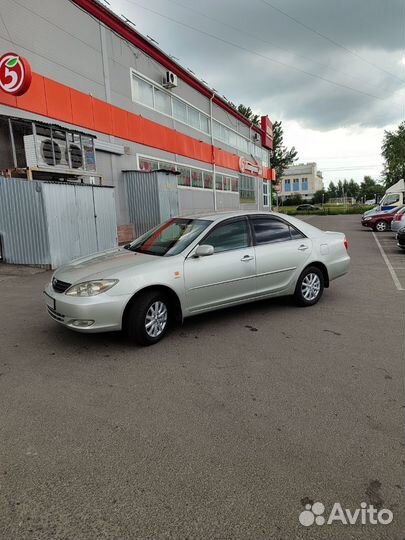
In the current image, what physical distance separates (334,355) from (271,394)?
3.89 ft

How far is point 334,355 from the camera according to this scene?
4141 mm

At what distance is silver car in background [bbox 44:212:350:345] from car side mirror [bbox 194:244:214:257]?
0.04 feet

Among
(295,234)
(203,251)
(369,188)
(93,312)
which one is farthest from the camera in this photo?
(369,188)

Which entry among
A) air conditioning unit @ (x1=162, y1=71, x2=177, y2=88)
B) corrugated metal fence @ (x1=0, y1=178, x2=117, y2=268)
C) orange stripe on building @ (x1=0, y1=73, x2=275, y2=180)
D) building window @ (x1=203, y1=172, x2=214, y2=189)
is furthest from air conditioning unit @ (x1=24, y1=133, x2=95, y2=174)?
building window @ (x1=203, y1=172, x2=214, y2=189)

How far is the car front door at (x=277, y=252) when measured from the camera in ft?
17.9

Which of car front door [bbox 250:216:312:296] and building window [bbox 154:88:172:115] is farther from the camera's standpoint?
building window [bbox 154:88:172:115]

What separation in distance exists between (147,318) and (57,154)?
7.81m

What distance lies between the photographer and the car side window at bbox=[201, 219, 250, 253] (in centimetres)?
509

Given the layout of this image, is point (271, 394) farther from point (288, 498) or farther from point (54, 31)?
point (54, 31)

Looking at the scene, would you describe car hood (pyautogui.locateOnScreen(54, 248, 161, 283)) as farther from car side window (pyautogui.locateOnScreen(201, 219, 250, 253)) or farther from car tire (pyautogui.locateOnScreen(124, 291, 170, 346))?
car side window (pyautogui.locateOnScreen(201, 219, 250, 253))

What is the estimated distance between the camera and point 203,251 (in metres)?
4.74

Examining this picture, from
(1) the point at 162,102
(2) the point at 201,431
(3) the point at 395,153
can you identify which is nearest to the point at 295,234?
(2) the point at 201,431

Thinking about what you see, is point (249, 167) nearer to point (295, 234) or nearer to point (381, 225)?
point (381, 225)

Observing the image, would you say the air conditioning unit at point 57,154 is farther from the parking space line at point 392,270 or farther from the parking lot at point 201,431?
the parking space line at point 392,270
